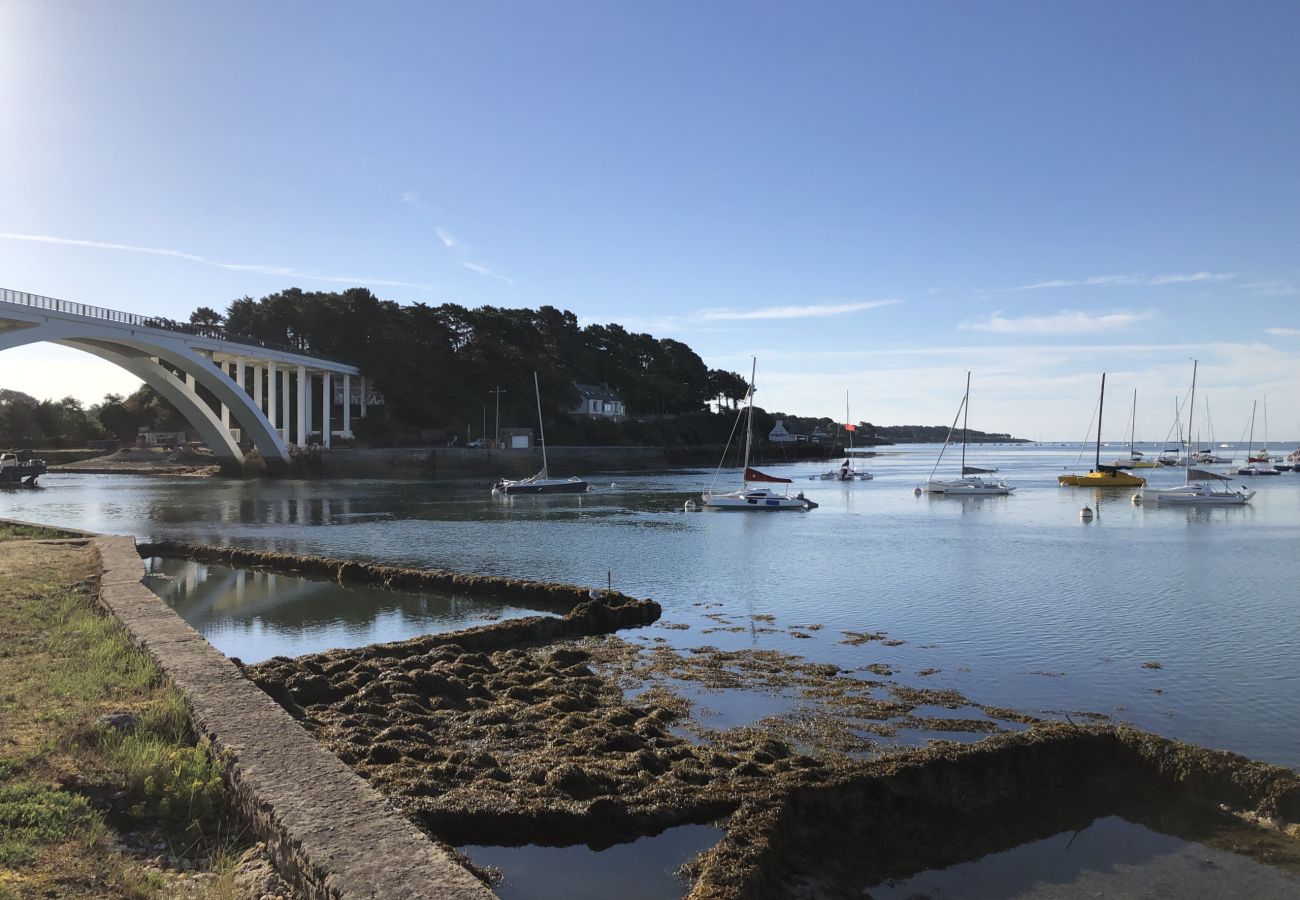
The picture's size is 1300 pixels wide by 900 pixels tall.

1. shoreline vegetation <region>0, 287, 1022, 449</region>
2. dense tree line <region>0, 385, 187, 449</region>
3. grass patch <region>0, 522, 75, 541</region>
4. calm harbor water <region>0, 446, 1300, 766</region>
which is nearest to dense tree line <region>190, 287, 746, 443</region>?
shoreline vegetation <region>0, 287, 1022, 449</region>

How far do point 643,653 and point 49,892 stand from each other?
9867 mm

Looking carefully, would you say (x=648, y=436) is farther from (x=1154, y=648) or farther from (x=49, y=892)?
(x=49, y=892)

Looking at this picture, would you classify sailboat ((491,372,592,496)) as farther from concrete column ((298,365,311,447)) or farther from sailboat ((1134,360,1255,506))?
sailboat ((1134,360,1255,506))

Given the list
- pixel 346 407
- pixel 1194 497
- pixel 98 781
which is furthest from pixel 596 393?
pixel 98 781

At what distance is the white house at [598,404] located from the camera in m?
97.4

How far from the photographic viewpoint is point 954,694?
11.0 meters

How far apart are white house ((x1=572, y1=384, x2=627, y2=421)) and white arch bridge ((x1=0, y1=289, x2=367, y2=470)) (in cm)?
2612

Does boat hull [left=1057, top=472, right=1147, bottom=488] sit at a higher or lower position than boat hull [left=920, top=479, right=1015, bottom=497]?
higher

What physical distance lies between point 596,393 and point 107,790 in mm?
96537

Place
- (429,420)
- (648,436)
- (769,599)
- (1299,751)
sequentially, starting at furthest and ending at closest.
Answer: (648,436)
(429,420)
(769,599)
(1299,751)

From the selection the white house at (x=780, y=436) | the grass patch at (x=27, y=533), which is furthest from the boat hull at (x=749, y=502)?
the white house at (x=780, y=436)

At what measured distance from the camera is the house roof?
98.6 meters

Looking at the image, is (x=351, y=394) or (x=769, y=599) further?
(x=351, y=394)

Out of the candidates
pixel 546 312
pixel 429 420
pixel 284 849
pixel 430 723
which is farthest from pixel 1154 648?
pixel 546 312
